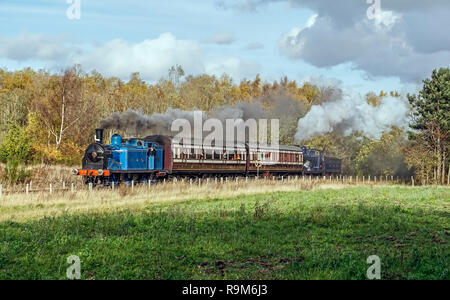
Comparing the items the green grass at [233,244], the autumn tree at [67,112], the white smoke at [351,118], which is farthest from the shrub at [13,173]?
the white smoke at [351,118]

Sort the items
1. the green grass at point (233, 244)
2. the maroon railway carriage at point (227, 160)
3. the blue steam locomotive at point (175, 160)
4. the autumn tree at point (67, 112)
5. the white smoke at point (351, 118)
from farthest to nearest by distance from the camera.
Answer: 1. the white smoke at point (351, 118)
2. the autumn tree at point (67, 112)
3. the maroon railway carriage at point (227, 160)
4. the blue steam locomotive at point (175, 160)
5. the green grass at point (233, 244)

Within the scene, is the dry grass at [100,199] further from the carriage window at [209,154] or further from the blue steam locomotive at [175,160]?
the carriage window at [209,154]

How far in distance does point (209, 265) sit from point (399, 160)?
56405mm

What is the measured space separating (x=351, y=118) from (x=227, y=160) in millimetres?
24242

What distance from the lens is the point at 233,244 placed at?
14945 mm

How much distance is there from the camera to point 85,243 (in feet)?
48.9

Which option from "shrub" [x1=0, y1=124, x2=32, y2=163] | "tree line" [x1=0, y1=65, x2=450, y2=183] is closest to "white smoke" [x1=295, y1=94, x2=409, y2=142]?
"tree line" [x1=0, y1=65, x2=450, y2=183]

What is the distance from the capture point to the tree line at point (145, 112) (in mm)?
47900

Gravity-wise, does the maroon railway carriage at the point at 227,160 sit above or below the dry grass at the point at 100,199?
above

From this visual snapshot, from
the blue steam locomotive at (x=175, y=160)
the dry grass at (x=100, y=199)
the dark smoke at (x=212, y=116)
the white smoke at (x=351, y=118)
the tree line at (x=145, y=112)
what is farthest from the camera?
the white smoke at (x=351, y=118)

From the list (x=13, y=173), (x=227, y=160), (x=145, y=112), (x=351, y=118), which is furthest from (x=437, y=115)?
(x=13, y=173)

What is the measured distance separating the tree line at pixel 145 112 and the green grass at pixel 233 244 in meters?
19.2
